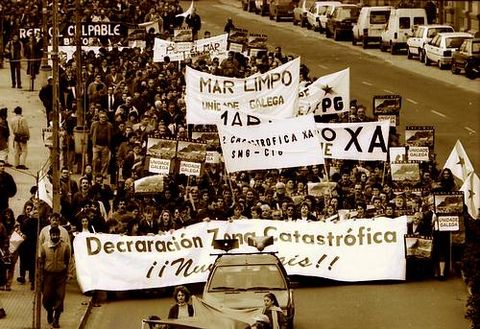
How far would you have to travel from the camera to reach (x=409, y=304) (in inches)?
930

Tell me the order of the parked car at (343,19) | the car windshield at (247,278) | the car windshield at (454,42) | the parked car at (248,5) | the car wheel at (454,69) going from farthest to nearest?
the parked car at (248,5)
the parked car at (343,19)
the car windshield at (454,42)
the car wheel at (454,69)
the car windshield at (247,278)

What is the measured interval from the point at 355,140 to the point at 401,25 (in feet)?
110

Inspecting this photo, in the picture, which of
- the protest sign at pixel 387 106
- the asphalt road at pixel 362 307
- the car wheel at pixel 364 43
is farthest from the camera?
the car wheel at pixel 364 43

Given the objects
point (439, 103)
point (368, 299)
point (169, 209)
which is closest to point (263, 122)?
point (169, 209)

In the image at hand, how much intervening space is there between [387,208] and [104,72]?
1747 centimetres

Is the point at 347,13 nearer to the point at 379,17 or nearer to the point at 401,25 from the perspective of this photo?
the point at 379,17

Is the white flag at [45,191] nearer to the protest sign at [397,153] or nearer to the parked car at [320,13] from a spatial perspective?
the protest sign at [397,153]

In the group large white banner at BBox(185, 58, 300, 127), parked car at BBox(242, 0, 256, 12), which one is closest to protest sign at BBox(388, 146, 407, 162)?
large white banner at BBox(185, 58, 300, 127)

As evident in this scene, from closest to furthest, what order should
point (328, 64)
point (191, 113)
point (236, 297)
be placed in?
point (236, 297) < point (191, 113) < point (328, 64)

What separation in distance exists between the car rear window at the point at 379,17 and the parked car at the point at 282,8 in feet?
48.7

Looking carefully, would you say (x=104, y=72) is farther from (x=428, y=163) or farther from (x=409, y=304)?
(x=409, y=304)

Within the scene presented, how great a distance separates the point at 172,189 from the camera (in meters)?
27.2

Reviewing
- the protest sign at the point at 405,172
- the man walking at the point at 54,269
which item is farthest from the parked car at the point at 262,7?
the man walking at the point at 54,269

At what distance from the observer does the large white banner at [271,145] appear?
27.4 meters
